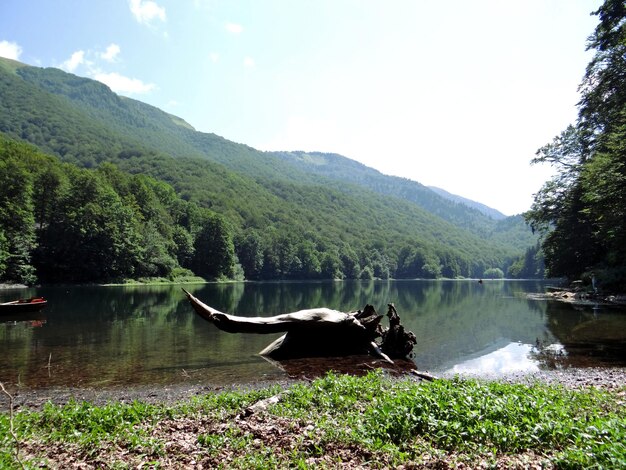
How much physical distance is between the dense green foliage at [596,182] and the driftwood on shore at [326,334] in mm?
22470

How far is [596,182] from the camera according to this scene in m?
33.6

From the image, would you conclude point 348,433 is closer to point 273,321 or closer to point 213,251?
point 273,321

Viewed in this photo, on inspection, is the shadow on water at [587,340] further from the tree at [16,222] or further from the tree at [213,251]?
the tree at [213,251]

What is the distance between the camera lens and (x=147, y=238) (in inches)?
3674

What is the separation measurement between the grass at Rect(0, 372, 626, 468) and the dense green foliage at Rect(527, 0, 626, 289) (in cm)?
2818

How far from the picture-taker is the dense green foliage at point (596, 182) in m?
31.5

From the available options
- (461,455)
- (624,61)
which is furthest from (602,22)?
(461,455)

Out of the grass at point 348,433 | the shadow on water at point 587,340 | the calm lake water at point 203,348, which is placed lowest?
the calm lake water at point 203,348

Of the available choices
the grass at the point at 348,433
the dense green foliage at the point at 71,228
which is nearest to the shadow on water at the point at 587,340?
the grass at the point at 348,433

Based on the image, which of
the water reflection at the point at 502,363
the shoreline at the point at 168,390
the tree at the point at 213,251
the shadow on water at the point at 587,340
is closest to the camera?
the shoreline at the point at 168,390

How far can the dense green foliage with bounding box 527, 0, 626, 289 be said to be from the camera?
→ 31484 mm

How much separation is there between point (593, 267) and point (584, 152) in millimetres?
16034

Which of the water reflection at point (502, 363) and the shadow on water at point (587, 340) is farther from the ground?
the shadow on water at point (587, 340)

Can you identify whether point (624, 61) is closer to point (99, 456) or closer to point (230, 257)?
point (99, 456)
